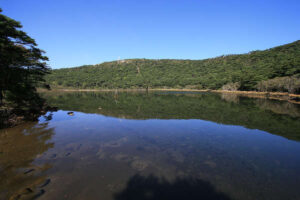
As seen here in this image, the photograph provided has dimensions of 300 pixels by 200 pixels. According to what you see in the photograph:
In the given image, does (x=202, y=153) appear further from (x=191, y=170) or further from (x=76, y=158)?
(x=76, y=158)

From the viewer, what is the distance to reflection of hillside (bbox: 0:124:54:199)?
16.8ft

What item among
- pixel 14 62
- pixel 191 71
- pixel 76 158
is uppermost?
pixel 191 71

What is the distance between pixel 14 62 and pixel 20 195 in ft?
48.7

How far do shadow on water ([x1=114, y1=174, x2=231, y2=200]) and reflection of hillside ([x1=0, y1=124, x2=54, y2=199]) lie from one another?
295cm

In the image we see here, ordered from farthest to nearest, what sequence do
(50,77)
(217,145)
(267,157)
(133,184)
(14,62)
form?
(50,77)
(14,62)
(217,145)
(267,157)
(133,184)

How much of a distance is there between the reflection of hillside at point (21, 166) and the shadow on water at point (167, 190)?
2950 mm

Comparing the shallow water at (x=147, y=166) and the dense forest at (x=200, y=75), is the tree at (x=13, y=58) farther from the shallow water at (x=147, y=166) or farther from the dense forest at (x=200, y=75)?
the dense forest at (x=200, y=75)

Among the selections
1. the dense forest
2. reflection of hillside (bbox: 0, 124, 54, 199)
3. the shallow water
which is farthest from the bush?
reflection of hillside (bbox: 0, 124, 54, 199)

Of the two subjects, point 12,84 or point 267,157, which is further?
point 12,84

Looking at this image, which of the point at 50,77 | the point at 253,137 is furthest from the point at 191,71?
the point at 253,137

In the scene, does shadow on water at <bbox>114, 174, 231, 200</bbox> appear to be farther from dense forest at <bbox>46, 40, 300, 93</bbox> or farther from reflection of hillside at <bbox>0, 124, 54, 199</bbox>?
dense forest at <bbox>46, 40, 300, 93</bbox>

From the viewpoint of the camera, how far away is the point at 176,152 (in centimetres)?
877

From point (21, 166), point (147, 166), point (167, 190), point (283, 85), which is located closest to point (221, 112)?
point (147, 166)

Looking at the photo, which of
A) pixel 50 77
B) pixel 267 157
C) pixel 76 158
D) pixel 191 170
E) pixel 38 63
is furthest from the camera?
pixel 50 77
